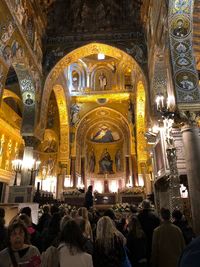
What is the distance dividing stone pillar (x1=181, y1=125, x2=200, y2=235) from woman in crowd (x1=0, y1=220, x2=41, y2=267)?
16.9ft

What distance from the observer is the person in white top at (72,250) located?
1920mm

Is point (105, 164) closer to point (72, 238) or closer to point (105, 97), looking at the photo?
point (105, 97)

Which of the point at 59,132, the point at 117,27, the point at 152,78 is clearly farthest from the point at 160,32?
the point at 59,132

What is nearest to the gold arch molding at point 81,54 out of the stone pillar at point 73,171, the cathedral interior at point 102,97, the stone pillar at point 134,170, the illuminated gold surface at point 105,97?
the cathedral interior at point 102,97

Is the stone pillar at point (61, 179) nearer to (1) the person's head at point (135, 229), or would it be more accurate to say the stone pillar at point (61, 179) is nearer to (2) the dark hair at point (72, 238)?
(1) the person's head at point (135, 229)

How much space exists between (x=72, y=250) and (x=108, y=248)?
0.52 metres

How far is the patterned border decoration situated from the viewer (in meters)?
6.64

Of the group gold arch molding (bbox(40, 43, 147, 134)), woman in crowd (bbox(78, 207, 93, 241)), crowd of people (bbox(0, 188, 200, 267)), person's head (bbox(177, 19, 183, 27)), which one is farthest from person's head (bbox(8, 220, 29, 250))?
gold arch molding (bbox(40, 43, 147, 134))

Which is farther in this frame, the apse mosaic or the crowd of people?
A: the apse mosaic

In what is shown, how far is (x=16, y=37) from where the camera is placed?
9.31m

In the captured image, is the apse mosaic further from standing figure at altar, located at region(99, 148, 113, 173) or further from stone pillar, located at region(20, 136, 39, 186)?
stone pillar, located at region(20, 136, 39, 186)

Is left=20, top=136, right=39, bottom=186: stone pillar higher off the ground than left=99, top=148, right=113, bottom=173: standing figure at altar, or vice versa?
left=99, top=148, right=113, bottom=173: standing figure at altar

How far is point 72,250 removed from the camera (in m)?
1.98

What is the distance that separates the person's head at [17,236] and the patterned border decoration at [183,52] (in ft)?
19.1
